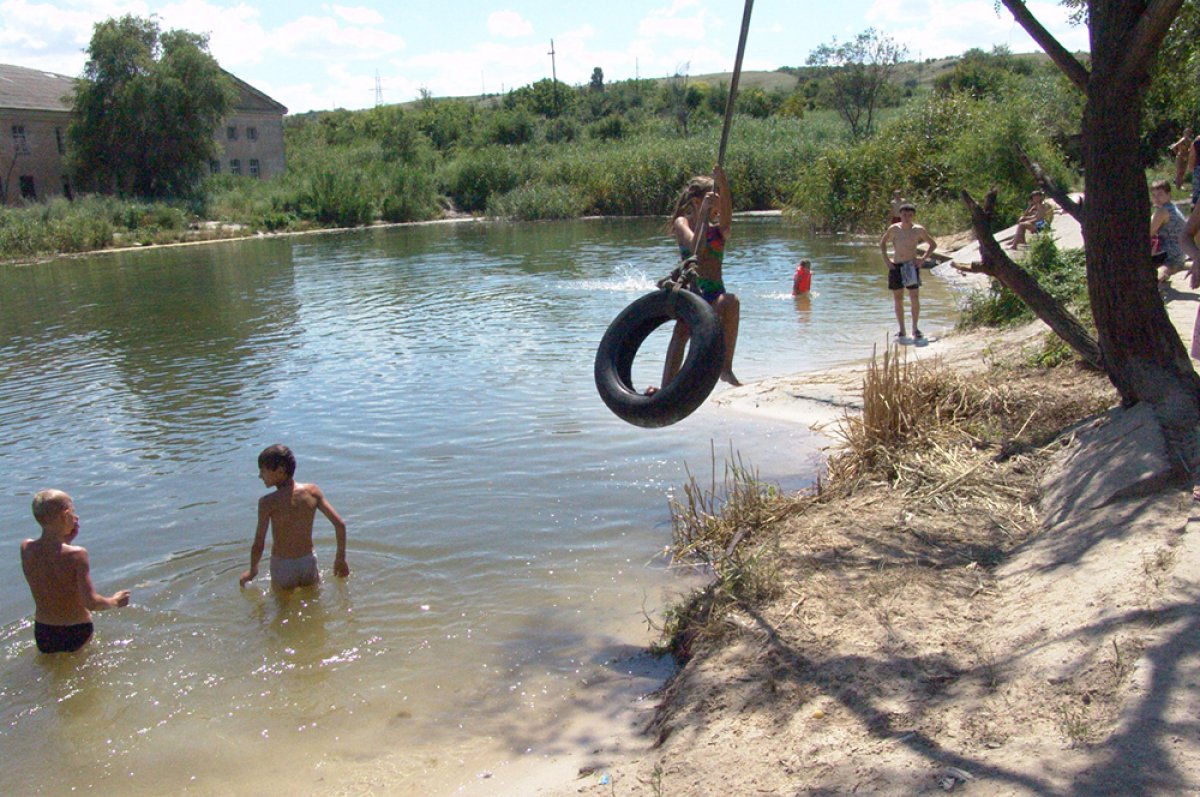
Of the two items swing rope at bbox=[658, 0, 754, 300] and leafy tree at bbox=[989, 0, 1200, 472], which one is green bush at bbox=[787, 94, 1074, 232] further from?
swing rope at bbox=[658, 0, 754, 300]

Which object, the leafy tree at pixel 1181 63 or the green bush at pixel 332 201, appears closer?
the leafy tree at pixel 1181 63

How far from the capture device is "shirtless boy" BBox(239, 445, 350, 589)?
7004 millimetres

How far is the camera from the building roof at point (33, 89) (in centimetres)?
5262

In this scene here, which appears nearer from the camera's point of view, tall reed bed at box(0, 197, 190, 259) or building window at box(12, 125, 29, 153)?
tall reed bed at box(0, 197, 190, 259)

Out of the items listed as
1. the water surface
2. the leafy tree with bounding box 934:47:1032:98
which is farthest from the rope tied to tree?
the leafy tree with bounding box 934:47:1032:98

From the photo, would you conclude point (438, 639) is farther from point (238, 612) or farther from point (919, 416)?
point (919, 416)

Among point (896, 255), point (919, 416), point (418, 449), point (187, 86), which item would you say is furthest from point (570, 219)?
point (919, 416)

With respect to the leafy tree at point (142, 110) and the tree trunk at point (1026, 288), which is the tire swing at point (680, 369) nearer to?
the tree trunk at point (1026, 288)

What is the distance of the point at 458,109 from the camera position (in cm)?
9075

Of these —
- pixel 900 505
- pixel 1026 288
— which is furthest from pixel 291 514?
pixel 1026 288

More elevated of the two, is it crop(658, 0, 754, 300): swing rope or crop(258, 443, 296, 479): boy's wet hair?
crop(658, 0, 754, 300): swing rope

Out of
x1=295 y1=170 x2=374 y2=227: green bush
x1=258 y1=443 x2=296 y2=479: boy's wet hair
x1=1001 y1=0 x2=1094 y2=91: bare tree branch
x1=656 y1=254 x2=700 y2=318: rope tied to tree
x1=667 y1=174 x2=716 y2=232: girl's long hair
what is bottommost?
x1=258 y1=443 x2=296 y2=479: boy's wet hair

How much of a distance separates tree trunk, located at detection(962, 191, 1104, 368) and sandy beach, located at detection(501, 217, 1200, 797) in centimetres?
78

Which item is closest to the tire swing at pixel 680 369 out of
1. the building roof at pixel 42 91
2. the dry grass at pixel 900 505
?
the dry grass at pixel 900 505
